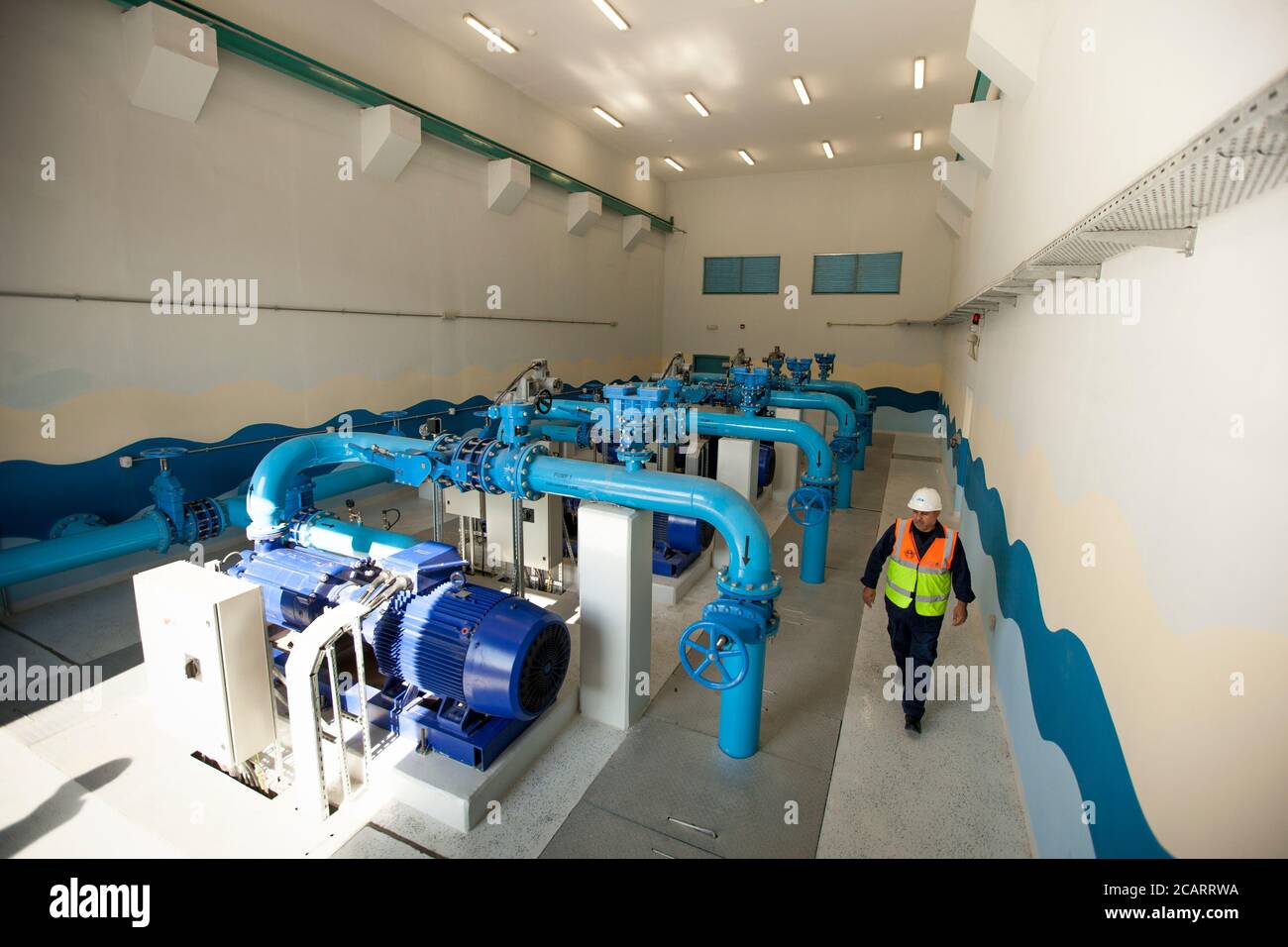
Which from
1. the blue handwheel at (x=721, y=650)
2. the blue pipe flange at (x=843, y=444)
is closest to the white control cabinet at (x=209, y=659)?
the blue handwheel at (x=721, y=650)

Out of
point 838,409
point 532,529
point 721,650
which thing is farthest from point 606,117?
point 721,650

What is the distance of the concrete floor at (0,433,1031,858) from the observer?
2.67 m

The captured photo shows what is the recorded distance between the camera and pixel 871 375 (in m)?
13.2

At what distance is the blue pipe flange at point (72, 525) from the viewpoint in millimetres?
4637

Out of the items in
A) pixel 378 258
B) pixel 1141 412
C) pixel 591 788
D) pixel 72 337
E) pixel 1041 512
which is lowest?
pixel 591 788

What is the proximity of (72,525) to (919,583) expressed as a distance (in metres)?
5.78

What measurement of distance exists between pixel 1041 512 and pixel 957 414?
20.5 feet

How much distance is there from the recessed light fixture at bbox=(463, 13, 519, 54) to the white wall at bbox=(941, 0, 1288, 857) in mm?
6035

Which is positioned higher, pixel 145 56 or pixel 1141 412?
pixel 145 56

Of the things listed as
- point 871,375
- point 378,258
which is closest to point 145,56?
point 378,258

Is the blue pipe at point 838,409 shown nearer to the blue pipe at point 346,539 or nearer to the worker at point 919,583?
the worker at point 919,583

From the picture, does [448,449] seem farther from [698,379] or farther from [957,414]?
[957,414]

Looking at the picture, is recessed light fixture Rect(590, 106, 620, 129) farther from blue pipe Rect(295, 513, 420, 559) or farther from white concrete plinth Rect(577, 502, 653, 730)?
white concrete plinth Rect(577, 502, 653, 730)

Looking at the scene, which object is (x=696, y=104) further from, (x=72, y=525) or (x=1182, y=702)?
(x=1182, y=702)
